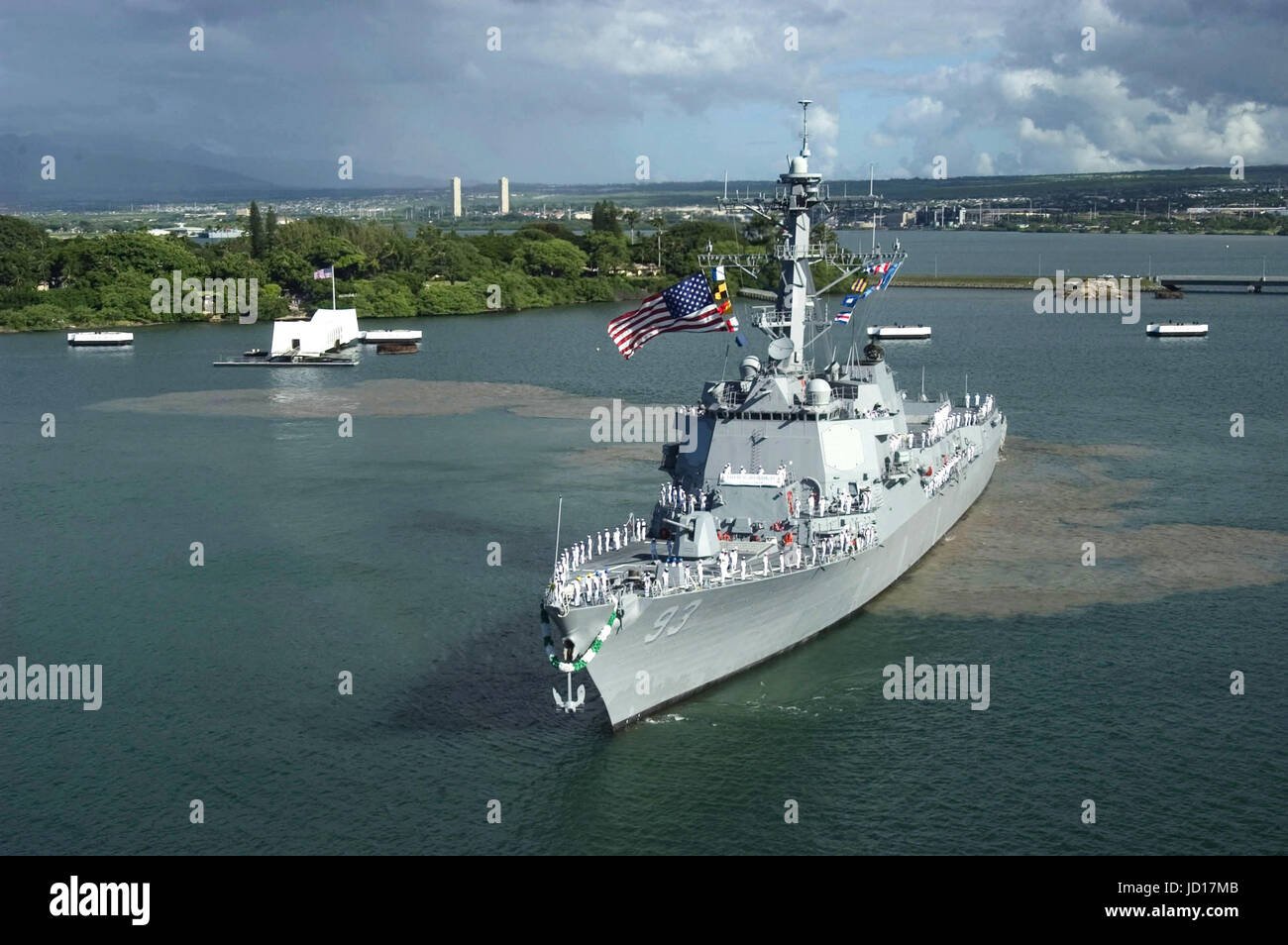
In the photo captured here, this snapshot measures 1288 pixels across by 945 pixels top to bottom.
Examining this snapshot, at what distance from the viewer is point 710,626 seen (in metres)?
30.0

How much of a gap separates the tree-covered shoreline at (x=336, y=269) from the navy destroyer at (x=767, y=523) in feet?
228

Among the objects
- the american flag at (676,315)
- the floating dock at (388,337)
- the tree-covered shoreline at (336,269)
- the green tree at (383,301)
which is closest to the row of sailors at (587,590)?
the american flag at (676,315)

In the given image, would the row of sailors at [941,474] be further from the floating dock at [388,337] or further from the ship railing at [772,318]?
the floating dock at [388,337]

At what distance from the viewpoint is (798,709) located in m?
30.4

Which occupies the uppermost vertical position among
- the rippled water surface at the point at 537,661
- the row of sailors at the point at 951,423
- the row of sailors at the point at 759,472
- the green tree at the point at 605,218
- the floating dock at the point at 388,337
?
the green tree at the point at 605,218

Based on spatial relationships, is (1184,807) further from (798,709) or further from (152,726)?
(152,726)

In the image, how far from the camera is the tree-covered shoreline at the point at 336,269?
382 ft

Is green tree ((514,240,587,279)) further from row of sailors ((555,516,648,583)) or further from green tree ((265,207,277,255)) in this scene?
row of sailors ((555,516,648,583))

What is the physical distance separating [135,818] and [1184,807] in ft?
65.5

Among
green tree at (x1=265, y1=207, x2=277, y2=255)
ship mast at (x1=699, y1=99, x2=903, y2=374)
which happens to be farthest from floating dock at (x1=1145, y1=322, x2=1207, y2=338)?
green tree at (x1=265, y1=207, x2=277, y2=255)

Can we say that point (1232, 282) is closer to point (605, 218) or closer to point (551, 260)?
point (551, 260)

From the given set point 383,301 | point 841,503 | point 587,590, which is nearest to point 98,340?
point 383,301

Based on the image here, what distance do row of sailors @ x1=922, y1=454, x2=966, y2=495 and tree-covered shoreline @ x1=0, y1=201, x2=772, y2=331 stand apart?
65.7 m

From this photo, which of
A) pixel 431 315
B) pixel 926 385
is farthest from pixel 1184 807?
pixel 431 315
